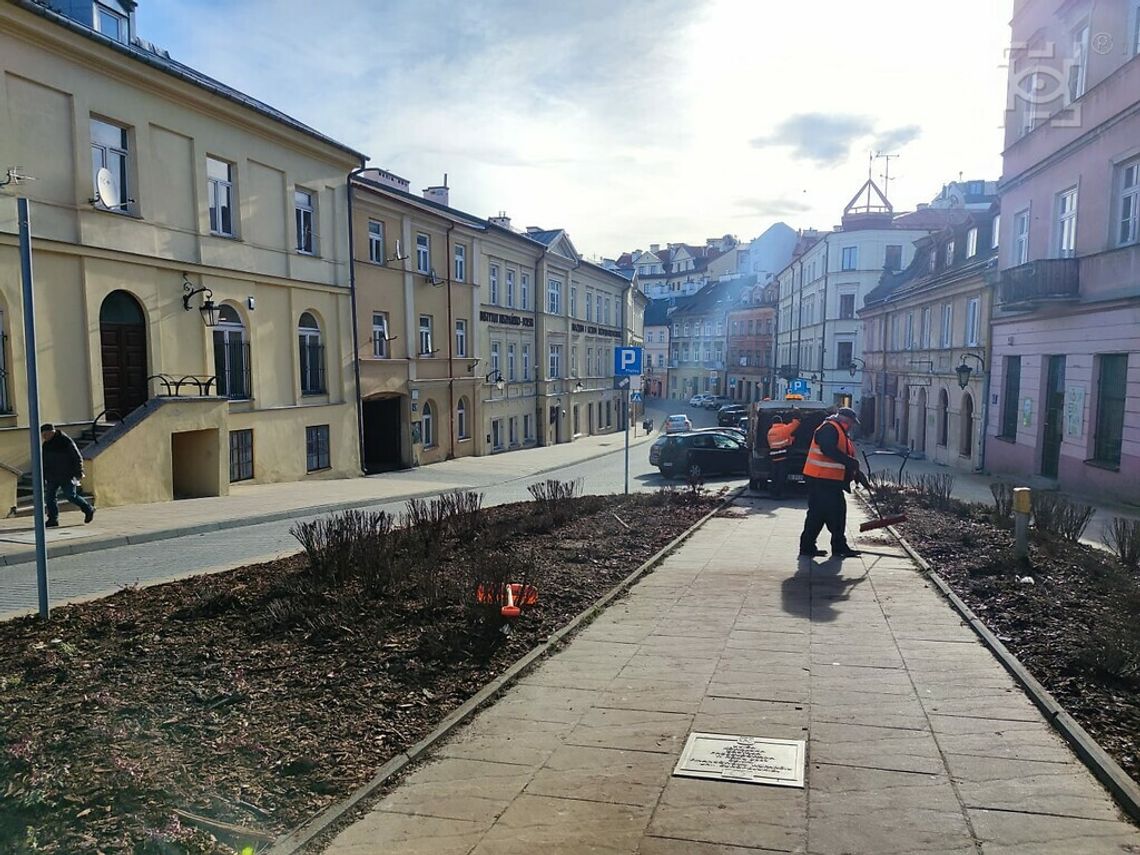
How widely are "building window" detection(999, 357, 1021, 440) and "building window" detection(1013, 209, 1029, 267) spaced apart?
295 centimetres

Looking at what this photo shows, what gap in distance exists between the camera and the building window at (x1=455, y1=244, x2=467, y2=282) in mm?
31737

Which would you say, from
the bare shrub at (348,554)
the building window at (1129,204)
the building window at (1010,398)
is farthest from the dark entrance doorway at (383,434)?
the building window at (1129,204)

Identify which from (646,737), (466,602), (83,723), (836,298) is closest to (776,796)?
(646,737)

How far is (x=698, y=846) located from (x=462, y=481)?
2156 centimetres

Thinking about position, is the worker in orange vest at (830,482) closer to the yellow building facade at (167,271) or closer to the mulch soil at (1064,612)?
the mulch soil at (1064,612)

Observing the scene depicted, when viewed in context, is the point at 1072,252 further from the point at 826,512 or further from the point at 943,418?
the point at 826,512

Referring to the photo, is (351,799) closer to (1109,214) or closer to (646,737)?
(646,737)

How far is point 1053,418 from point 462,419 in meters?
20.7

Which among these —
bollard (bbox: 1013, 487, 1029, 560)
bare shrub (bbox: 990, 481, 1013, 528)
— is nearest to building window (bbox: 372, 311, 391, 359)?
bare shrub (bbox: 990, 481, 1013, 528)

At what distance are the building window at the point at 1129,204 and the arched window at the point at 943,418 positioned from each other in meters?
13.8

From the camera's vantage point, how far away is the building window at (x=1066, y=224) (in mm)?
20078

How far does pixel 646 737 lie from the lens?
14.7ft

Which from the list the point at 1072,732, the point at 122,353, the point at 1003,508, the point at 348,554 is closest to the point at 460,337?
the point at 122,353

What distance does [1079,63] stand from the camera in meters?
19.7
